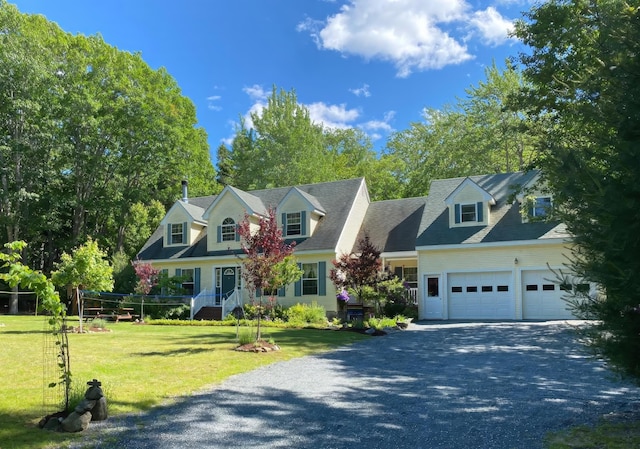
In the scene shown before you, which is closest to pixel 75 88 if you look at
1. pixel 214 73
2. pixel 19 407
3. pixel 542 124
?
pixel 214 73

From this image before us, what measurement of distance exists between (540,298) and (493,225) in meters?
3.72

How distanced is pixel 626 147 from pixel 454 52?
78.0ft

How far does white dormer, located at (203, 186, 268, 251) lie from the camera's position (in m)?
26.7

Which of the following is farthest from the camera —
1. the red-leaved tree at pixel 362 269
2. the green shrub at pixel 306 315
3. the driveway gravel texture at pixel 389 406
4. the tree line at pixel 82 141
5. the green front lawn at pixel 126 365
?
the tree line at pixel 82 141

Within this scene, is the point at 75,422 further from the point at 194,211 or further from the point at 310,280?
the point at 194,211

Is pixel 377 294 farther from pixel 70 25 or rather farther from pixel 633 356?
pixel 70 25

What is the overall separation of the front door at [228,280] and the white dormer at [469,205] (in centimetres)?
1136

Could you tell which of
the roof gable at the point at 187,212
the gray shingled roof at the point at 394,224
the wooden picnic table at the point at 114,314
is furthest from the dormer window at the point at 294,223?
the wooden picnic table at the point at 114,314

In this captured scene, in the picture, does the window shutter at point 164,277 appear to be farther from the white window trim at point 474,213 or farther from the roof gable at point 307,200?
the white window trim at point 474,213

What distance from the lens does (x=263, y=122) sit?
45.0 m

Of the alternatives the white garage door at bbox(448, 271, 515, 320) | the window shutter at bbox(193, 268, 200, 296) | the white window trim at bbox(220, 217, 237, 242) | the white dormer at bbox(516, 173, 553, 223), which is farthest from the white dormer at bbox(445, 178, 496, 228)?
the window shutter at bbox(193, 268, 200, 296)

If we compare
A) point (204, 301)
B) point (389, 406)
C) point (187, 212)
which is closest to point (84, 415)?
point (389, 406)

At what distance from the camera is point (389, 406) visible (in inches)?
272

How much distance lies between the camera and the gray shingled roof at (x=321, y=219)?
2472 cm
